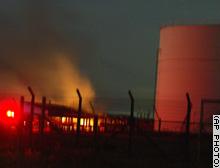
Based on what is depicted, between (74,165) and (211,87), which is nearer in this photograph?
(74,165)

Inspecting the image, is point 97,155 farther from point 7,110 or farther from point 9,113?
point 7,110

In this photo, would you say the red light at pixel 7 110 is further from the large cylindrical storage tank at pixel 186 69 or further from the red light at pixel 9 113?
the large cylindrical storage tank at pixel 186 69

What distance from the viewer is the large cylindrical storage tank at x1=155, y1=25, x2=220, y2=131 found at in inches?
1356

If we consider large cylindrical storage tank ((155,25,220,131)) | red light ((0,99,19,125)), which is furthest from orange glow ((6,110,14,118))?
large cylindrical storage tank ((155,25,220,131))

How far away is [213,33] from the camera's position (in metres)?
34.4

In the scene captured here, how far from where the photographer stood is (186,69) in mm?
35250

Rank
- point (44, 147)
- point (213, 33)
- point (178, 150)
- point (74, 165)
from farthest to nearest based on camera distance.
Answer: point (213, 33), point (178, 150), point (44, 147), point (74, 165)

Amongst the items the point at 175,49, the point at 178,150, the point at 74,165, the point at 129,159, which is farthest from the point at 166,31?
the point at 74,165

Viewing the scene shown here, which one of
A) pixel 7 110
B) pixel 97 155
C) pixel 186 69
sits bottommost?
→ pixel 97 155

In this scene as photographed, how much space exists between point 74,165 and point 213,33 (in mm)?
20298

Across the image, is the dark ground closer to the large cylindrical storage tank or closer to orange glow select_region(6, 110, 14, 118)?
orange glow select_region(6, 110, 14, 118)

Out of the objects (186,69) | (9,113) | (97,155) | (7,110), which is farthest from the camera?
(186,69)

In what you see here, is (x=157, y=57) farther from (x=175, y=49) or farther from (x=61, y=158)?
(x=61, y=158)

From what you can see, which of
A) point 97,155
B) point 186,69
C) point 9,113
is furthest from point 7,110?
point 97,155
